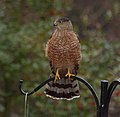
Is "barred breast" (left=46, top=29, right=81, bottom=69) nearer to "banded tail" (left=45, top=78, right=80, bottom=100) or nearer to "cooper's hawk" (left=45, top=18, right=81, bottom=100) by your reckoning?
"cooper's hawk" (left=45, top=18, right=81, bottom=100)

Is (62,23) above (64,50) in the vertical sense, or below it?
above

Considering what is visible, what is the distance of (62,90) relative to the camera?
8.02 ft

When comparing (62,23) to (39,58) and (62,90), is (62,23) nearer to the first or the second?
(62,90)

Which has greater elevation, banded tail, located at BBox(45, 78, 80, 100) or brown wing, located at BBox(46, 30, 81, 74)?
brown wing, located at BBox(46, 30, 81, 74)

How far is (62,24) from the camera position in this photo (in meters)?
2.89

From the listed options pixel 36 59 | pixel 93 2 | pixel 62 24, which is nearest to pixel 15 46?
pixel 36 59

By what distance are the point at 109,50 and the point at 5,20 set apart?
3.70 ft

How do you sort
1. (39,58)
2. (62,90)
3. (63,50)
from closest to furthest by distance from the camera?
(62,90) < (63,50) < (39,58)

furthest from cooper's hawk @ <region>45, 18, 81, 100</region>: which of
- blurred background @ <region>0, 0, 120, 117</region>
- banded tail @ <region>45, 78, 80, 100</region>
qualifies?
blurred background @ <region>0, 0, 120, 117</region>

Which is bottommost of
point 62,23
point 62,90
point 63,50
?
point 62,90

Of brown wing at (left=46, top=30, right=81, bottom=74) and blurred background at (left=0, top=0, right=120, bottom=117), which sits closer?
brown wing at (left=46, top=30, right=81, bottom=74)

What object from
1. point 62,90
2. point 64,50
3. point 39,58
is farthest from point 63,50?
point 39,58

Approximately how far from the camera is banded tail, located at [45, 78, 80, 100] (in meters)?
2.42

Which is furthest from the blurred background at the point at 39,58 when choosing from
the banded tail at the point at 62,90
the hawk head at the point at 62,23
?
the banded tail at the point at 62,90
